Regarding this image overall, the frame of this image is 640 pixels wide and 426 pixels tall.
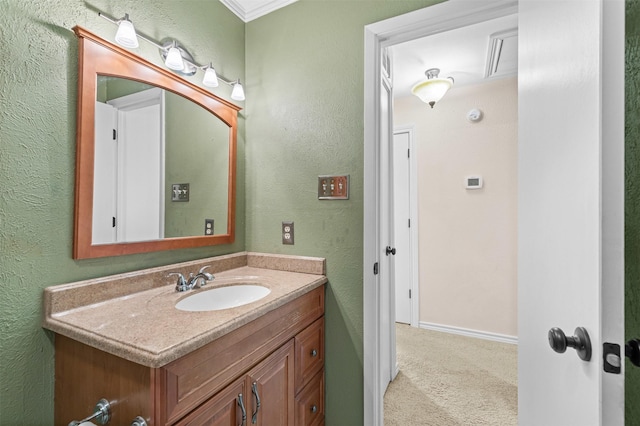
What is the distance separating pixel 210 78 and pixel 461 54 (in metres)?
1.93

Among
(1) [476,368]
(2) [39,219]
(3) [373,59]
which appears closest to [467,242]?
(1) [476,368]

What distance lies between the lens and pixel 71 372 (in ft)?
3.05

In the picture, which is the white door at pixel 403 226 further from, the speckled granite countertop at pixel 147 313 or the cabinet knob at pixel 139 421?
the cabinet knob at pixel 139 421

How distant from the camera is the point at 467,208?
2818 millimetres

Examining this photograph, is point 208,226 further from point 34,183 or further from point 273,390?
point 273,390

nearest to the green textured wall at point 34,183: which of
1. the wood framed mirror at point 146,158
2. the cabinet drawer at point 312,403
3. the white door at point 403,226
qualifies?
the wood framed mirror at point 146,158

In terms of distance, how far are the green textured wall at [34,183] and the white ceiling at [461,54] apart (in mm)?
1989

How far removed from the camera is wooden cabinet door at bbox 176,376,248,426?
0.83 m

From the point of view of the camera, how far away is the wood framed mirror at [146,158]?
1.08 m

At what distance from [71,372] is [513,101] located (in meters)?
3.39

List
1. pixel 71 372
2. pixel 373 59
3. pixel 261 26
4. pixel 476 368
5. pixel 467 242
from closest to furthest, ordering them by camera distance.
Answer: pixel 71 372 < pixel 373 59 < pixel 261 26 < pixel 476 368 < pixel 467 242

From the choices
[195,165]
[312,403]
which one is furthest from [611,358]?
[195,165]

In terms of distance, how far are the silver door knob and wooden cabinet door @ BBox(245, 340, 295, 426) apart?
35.1 inches

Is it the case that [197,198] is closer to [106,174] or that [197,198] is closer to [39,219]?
[106,174]
